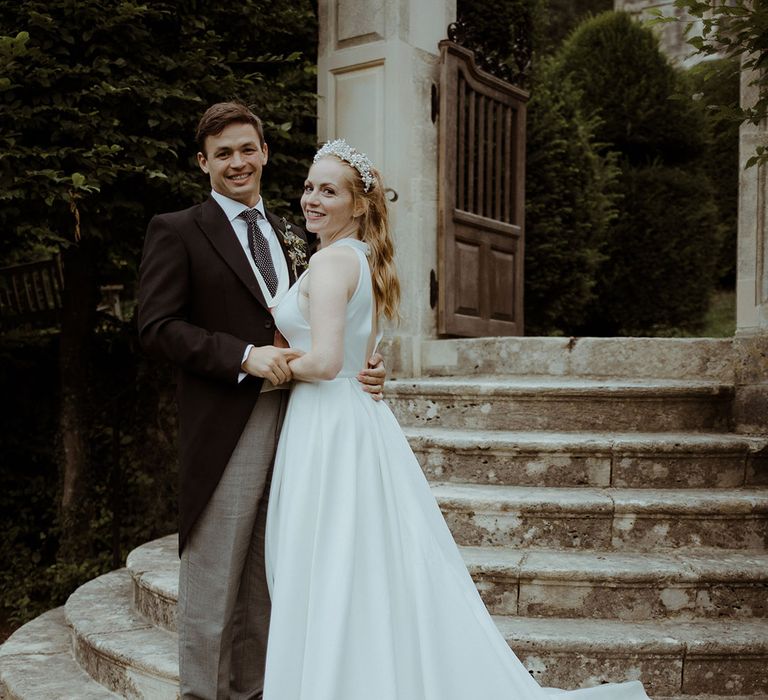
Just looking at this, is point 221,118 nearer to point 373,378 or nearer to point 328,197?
point 328,197

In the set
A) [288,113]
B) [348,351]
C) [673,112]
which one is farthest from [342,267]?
[673,112]

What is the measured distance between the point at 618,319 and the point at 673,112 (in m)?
2.64

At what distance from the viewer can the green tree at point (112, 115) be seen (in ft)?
15.0

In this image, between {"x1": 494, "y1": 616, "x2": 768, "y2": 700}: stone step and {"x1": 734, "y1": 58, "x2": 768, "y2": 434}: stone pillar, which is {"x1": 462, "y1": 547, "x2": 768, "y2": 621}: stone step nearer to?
{"x1": 494, "y1": 616, "x2": 768, "y2": 700}: stone step

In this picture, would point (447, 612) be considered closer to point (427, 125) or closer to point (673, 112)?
point (427, 125)

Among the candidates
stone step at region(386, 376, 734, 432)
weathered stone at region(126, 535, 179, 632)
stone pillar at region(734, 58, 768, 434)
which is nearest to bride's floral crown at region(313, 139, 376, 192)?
weathered stone at region(126, 535, 179, 632)

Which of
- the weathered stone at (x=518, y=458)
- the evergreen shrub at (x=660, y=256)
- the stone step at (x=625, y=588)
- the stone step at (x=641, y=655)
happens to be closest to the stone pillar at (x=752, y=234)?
the weathered stone at (x=518, y=458)

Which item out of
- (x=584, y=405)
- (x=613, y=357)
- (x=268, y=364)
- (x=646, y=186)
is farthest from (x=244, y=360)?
(x=646, y=186)

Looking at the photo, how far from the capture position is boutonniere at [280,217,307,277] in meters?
2.74

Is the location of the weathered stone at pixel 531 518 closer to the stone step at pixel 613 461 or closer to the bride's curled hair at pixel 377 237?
the stone step at pixel 613 461

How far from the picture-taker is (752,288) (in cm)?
480

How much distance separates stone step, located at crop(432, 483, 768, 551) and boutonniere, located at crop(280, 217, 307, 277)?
153cm

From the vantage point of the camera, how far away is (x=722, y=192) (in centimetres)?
1255

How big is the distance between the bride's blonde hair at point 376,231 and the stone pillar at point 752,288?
2.72 meters
